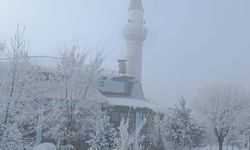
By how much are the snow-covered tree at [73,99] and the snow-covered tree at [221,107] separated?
1989 cm

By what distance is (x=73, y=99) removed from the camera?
1953 cm

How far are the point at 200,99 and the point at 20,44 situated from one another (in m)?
29.2

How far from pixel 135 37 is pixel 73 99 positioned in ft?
101

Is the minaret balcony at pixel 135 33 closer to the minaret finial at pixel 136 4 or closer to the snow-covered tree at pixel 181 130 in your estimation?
the minaret finial at pixel 136 4

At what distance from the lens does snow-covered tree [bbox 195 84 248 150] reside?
3797 centimetres

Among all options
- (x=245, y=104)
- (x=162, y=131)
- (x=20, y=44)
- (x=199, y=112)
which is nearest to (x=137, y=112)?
(x=162, y=131)

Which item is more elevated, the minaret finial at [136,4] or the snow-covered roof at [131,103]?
the minaret finial at [136,4]

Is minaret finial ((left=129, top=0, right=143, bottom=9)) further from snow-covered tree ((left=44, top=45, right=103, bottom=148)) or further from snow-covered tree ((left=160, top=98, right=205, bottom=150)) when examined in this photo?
snow-covered tree ((left=44, top=45, right=103, bottom=148))

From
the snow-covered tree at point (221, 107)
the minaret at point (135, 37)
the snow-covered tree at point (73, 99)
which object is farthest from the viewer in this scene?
the minaret at point (135, 37)

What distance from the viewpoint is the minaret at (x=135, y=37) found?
4838 cm

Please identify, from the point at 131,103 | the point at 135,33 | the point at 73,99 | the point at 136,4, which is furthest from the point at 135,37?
the point at 73,99

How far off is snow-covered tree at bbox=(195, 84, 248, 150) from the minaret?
9.45 meters

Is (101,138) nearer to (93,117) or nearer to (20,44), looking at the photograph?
(93,117)

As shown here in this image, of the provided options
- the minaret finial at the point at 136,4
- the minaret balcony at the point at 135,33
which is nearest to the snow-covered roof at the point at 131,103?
the minaret balcony at the point at 135,33
